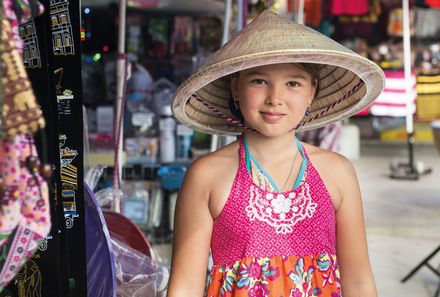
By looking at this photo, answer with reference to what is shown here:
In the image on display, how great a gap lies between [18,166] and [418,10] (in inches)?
390

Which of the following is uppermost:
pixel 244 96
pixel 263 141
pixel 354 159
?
pixel 244 96

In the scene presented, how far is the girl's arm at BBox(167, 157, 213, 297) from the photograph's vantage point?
1965 millimetres

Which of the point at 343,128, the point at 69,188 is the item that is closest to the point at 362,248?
the point at 69,188

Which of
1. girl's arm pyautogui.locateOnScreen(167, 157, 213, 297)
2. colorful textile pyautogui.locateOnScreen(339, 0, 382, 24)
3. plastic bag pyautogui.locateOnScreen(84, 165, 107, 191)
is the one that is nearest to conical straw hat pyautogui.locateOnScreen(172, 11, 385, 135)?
girl's arm pyautogui.locateOnScreen(167, 157, 213, 297)

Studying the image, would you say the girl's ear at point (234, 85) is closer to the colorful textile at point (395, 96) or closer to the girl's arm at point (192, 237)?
the girl's arm at point (192, 237)

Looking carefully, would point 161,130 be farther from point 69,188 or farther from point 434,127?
point 69,188

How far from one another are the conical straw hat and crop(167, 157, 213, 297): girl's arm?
273mm

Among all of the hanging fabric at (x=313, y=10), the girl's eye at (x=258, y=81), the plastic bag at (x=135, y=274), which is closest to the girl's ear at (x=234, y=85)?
the girl's eye at (x=258, y=81)

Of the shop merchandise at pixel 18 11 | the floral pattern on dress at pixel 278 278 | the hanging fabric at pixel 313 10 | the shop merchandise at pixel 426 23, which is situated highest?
the shop merchandise at pixel 18 11

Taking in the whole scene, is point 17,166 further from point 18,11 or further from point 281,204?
point 281,204

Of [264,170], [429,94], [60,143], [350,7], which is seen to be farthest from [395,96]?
[60,143]

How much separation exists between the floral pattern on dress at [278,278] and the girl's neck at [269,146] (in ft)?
0.98

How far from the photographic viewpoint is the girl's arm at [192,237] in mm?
1965

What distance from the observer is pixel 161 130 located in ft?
16.1
